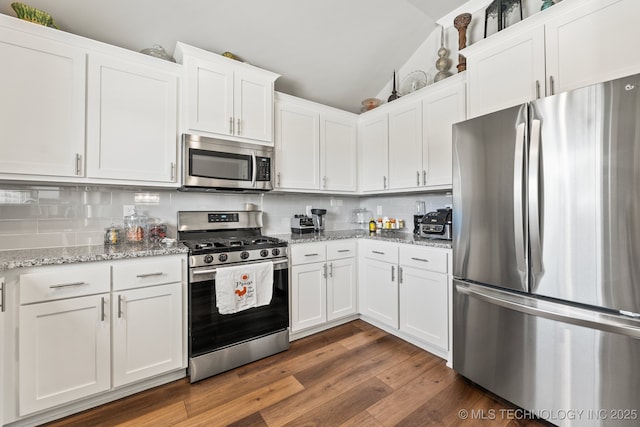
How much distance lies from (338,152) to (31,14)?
2.54 meters

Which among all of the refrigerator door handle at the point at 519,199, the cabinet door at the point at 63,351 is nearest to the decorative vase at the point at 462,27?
the refrigerator door handle at the point at 519,199

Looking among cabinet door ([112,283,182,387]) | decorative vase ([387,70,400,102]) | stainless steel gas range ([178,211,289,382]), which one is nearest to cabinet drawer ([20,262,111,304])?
cabinet door ([112,283,182,387])

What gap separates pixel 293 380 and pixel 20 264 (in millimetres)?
1758

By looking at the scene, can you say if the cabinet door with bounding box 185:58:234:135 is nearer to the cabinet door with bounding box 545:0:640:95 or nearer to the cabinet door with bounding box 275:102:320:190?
the cabinet door with bounding box 275:102:320:190

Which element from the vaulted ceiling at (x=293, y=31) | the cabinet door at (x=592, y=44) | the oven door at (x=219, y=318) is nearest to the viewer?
the cabinet door at (x=592, y=44)

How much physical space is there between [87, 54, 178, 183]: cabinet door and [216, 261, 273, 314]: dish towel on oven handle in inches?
35.7

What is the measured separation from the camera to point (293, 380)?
6.38ft

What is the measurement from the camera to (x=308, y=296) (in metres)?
2.54

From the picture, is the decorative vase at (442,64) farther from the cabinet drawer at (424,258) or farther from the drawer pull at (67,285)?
the drawer pull at (67,285)

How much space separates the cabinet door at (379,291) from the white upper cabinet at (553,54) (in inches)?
60.5

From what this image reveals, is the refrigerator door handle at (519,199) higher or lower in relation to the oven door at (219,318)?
higher

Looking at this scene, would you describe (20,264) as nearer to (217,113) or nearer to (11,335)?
(11,335)

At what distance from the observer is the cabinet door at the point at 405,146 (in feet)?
8.63

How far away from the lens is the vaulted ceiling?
2039 mm
